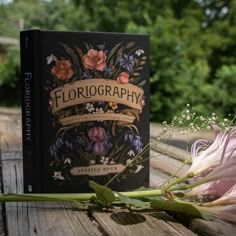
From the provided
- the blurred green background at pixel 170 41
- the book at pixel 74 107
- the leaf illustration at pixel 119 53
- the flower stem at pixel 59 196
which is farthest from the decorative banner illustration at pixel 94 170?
the blurred green background at pixel 170 41

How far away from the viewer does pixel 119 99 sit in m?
1.00

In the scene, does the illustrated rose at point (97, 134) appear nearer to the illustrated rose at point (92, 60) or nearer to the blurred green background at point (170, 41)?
the illustrated rose at point (92, 60)

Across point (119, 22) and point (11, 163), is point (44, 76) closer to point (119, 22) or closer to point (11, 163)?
point (11, 163)

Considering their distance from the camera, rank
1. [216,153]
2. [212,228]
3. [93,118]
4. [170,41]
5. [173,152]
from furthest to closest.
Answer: [170,41] → [173,152] → [93,118] → [216,153] → [212,228]

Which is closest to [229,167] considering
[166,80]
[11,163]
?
[11,163]

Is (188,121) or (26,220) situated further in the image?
(188,121)

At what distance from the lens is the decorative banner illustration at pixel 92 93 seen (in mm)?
979

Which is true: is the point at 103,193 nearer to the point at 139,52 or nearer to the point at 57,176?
the point at 57,176

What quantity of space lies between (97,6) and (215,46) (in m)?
5.60

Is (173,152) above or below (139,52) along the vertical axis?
below

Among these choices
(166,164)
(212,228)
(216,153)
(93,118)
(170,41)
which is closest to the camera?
(212,228)

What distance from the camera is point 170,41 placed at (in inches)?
241

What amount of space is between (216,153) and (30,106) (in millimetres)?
370

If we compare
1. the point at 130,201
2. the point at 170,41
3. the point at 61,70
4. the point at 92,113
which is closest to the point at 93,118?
the point at 92,113
